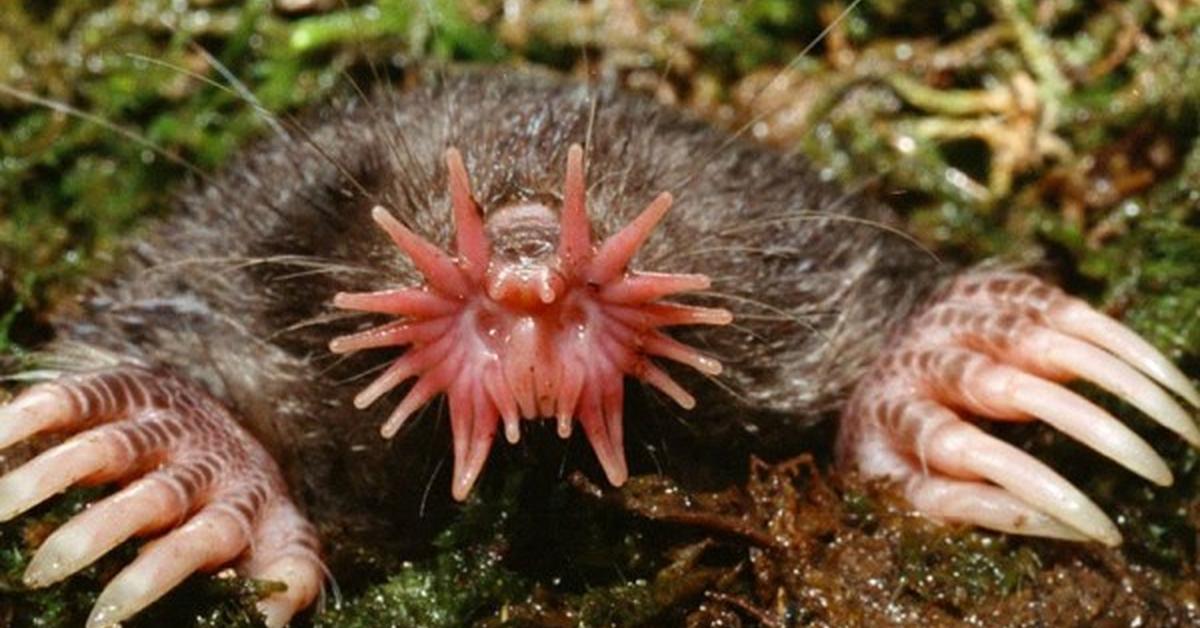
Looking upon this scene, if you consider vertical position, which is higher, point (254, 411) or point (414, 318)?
point (254, 411)

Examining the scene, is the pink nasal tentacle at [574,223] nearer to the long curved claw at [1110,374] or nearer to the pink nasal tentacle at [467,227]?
the pink nasal tentacle at [467,227]

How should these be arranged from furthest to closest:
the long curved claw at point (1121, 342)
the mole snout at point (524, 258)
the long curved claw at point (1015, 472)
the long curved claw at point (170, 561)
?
the long curved claw at point (1121, 342) → the long curved claw at point (1015, 472) → the long curved claw at point (170, 561) → the mole snout at point (524, 258)

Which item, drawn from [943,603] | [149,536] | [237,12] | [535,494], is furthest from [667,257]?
[237,12]

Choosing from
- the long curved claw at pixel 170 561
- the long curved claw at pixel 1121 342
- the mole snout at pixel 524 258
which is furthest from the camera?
the long curved claw at pixel 1121 342

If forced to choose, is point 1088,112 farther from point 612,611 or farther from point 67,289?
point 67,289

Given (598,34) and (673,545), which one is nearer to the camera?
(673,545)

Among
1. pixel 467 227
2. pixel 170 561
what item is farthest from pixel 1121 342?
pixel 170 561

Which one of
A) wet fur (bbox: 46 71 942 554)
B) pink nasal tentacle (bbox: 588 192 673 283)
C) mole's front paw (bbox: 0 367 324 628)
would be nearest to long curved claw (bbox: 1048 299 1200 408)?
wet fur (bbox: 46 71 942 554)

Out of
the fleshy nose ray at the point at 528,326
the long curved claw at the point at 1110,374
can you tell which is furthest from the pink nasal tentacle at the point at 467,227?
the long curved claw at the point at 1110,374
